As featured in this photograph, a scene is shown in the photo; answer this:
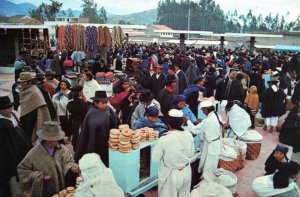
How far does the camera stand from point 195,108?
7.34 m

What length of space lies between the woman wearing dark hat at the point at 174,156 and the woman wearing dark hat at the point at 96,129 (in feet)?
3.63

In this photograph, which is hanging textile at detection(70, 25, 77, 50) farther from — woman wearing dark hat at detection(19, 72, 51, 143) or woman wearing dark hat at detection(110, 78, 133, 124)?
woman wearing dark hat at detection(19, 72, 51, 143)

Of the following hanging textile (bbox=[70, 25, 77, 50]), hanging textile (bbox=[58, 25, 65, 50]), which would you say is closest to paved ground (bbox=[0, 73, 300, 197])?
hanging textile (bbox=[70, 25, 77, 50])

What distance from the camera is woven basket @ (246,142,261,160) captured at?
6523mm

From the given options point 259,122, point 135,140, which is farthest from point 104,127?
point 259,122

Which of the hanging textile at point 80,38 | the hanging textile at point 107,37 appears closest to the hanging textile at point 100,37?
the hanging textile at point 107,37

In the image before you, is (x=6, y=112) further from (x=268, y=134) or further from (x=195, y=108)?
(x=268, y=134)

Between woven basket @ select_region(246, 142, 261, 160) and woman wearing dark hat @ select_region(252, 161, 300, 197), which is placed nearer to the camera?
woman wearing dark hat @ select_region(252, 161, 300, 197)

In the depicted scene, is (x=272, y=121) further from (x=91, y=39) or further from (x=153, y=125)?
(x=91, y=39)

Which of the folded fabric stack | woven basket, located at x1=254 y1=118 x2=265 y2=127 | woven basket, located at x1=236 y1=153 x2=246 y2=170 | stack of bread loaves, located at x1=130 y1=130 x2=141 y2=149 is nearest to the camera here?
the folded fabric stack

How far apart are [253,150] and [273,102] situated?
2.24 metres

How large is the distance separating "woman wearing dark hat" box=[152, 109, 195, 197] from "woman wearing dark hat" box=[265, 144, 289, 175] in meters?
1.69

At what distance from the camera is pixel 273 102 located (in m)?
8.18

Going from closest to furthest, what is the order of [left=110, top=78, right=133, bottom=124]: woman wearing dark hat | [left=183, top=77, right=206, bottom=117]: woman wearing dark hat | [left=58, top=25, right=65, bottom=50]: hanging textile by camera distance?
[left=110, top=78, right=133, bottom=124]: woman wearing dark hat < [left=183, top=77, right=206, bottom=117]: woman wearing dark hat < [left=58, top=25, right=65, bottom=50]: hanging textile
